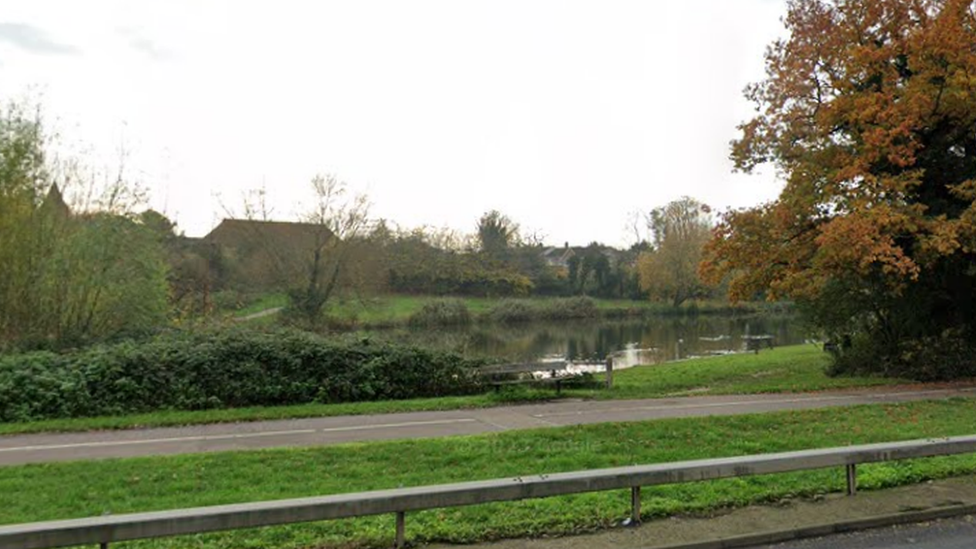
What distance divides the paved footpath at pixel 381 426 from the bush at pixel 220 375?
1.76m

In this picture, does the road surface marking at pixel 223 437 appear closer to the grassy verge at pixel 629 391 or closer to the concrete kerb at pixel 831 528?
the grassy verge at pixel 629 391

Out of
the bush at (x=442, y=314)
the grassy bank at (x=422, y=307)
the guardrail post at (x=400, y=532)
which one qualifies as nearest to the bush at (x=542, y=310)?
the grassy bank at (x=422, y=307)

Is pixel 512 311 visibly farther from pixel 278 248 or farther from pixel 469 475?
pixel 469 475

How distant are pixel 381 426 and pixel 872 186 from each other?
1345 cm

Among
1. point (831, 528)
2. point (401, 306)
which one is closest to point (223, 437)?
point (831, 528)

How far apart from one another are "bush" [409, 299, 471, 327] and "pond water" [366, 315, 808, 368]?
1.27 metres

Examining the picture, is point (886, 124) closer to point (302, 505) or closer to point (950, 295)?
point (950, 295)

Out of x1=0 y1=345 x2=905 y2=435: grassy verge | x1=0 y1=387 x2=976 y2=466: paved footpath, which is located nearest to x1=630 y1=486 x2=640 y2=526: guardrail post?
x1=0 y1=387 x2=976 y2=466: paved footpath

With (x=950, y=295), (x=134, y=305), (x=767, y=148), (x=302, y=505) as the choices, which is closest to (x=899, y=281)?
(x=950, y=295)

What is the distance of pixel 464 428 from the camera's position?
10.8 m

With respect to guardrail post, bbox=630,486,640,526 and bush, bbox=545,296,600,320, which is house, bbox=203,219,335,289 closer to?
bush, bbox=545,296,600,320

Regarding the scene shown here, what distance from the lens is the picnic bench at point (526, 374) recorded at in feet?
50.9

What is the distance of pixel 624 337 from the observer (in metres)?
45.9

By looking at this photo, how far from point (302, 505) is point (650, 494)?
3.41 meters
